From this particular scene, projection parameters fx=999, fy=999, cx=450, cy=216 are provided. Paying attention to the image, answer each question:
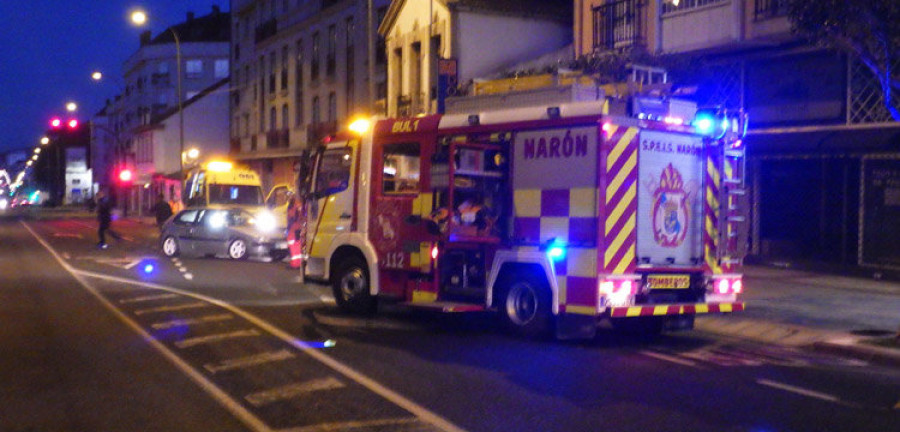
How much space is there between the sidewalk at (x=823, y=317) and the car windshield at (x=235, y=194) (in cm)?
1942

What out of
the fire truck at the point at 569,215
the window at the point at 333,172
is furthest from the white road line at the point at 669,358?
the window at the point at 333,172

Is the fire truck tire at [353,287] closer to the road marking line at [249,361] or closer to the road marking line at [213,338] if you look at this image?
the road marking line at [213,338]

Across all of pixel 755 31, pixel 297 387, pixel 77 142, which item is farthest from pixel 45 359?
pixel 77 142

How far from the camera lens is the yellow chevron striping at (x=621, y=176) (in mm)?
10328

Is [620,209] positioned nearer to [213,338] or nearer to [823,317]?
[823,317]

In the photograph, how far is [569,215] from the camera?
10.6 metres

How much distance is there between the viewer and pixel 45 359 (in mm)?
9828

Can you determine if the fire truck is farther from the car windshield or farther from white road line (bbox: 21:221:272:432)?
the car windshield

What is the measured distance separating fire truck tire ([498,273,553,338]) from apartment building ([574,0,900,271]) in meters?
8.82

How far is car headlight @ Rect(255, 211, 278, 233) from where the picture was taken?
2411cm

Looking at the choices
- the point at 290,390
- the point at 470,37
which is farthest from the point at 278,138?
the point at 290,390

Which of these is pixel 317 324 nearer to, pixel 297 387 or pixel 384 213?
pixel 384 213

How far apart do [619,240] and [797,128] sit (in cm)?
925

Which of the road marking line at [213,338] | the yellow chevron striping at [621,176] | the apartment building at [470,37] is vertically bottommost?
the road marking line at [213,338]
